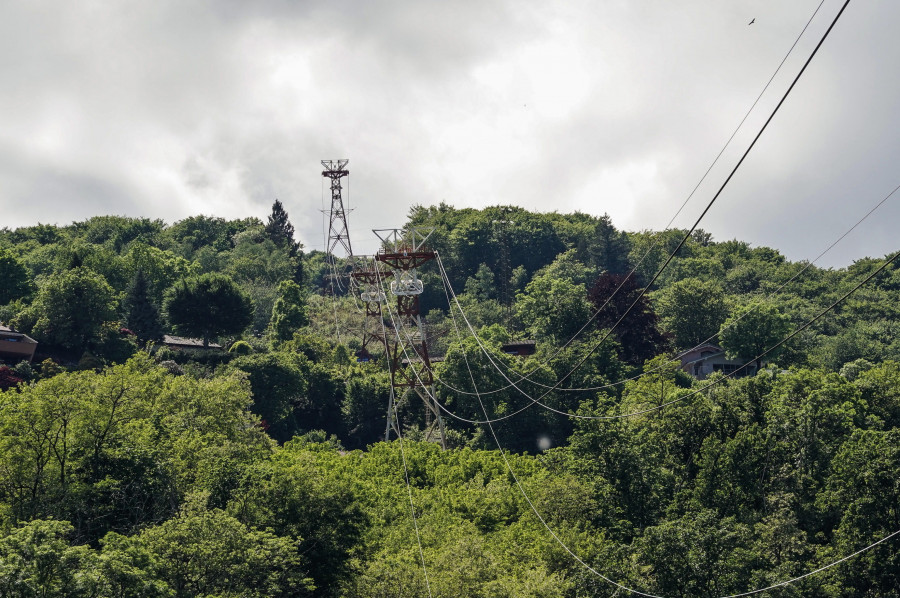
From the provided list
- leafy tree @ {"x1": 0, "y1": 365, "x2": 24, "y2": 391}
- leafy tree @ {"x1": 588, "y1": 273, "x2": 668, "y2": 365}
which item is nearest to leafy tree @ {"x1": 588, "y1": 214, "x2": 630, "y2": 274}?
leafy tree @ {"x1": 588, "y1": 273, "x2": 668, "y2": 365}

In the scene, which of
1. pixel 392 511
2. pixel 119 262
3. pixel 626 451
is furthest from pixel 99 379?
pixel 119 262

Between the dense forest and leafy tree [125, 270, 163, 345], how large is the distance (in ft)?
0.56

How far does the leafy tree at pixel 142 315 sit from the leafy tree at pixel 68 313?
516cm

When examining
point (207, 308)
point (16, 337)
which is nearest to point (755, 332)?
point (207, 308)

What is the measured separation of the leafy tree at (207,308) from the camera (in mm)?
75500

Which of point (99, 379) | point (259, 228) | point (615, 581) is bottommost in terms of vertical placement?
point (615, 581)

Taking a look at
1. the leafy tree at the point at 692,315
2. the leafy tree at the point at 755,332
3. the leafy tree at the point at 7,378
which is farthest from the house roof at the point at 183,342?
the leafy tree at the point at 755,332

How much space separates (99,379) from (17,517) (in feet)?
29.6

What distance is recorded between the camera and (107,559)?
26.5 metres

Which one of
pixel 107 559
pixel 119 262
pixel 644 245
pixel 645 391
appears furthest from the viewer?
pixel 644 245

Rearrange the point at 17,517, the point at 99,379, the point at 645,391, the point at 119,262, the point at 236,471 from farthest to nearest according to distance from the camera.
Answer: the point at 119,262, the point at 645,391, the point at 99,379, the point at 236,471, the point at 17,517

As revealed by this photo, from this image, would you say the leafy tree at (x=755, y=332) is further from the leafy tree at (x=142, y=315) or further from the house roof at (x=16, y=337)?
the house roof at (x=16, y=337)

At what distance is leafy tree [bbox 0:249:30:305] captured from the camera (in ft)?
265

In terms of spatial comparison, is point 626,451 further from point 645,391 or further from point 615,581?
point 645,391
